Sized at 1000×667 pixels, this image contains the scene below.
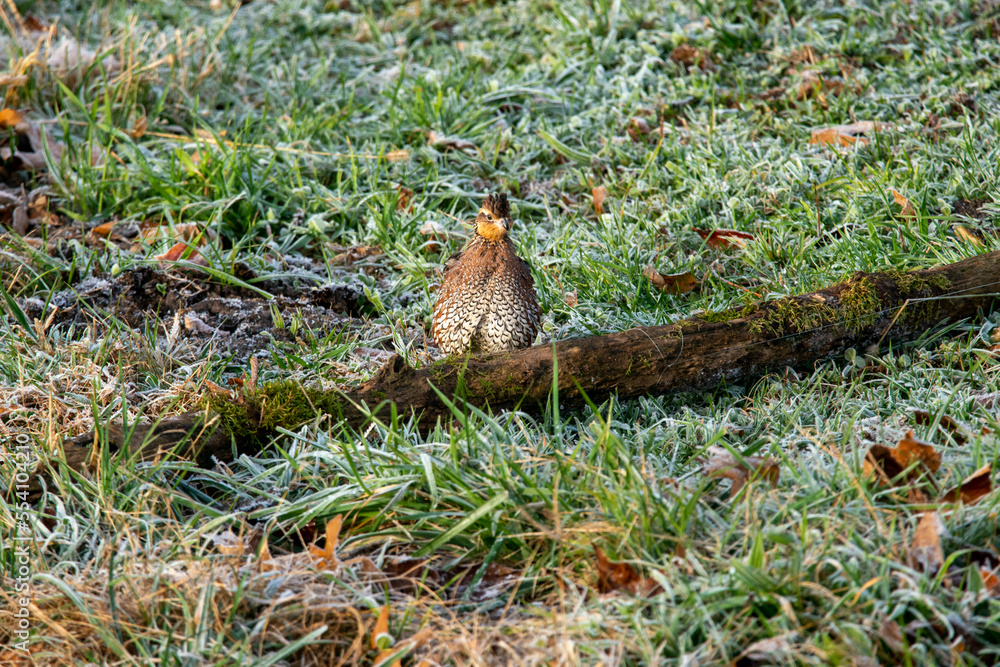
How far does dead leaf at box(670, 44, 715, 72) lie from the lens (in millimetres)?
6809

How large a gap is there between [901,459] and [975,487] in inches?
8.9

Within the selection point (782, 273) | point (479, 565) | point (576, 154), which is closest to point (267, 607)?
point (479, 565)

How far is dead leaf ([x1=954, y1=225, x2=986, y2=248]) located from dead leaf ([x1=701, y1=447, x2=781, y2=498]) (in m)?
2.34

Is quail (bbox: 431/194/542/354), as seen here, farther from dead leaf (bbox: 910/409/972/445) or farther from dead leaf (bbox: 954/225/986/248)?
dead leaf (bbox: 954/225/986/248)

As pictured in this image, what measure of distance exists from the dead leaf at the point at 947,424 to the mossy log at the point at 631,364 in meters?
0.58

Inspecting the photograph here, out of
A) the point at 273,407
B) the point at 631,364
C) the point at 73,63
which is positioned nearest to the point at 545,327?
the point at 631,364

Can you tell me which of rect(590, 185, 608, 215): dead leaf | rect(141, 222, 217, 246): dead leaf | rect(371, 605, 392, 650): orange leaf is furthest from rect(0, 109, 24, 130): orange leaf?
rect(371, 605, 392, 650): orange leaf

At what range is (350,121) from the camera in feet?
22.2

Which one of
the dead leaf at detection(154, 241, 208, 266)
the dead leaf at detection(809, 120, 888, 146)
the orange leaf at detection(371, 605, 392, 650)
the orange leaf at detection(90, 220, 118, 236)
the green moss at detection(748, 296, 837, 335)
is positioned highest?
the dead leaf at detection(809, 120, 888, 146)

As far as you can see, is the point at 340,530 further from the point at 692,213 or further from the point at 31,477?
the point at 692,213

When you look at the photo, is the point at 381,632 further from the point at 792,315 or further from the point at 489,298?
the point at 792,315

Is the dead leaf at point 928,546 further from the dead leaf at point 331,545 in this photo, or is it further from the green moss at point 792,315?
the dead leaf at point 331,545

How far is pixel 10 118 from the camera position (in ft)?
19.9

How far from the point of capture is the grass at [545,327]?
8.11 feet
